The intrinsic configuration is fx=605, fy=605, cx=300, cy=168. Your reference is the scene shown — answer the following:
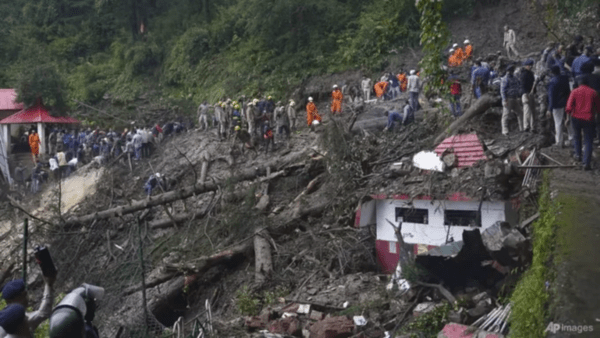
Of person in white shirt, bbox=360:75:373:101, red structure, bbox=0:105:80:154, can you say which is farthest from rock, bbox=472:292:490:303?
red structure, bbox=0:105:80:154

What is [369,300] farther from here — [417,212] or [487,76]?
[487,76]

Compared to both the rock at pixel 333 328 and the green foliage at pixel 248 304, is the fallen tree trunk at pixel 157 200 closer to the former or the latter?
the green foliage at pixel 248 304

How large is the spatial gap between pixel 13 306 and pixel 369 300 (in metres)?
7.43

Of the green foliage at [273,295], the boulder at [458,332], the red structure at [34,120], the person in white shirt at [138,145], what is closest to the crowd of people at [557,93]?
the boulder at [458,332]

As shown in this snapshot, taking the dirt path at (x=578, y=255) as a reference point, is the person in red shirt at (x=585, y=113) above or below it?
above

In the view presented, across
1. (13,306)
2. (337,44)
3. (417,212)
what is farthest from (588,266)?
(337,44)

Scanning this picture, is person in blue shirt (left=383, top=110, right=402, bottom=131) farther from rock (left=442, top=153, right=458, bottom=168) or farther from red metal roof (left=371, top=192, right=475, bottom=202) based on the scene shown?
rock (left=442, top=153, right=458, bottom=168)

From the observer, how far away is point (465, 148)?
12547mm

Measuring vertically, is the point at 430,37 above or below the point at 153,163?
above

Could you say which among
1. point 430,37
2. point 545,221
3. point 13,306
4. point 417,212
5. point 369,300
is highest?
point 430,37

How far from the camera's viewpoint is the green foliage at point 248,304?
12.3m

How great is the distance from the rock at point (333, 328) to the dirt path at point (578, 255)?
393 cm

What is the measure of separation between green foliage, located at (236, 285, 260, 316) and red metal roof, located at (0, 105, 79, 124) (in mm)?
27460

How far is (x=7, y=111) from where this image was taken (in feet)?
125
